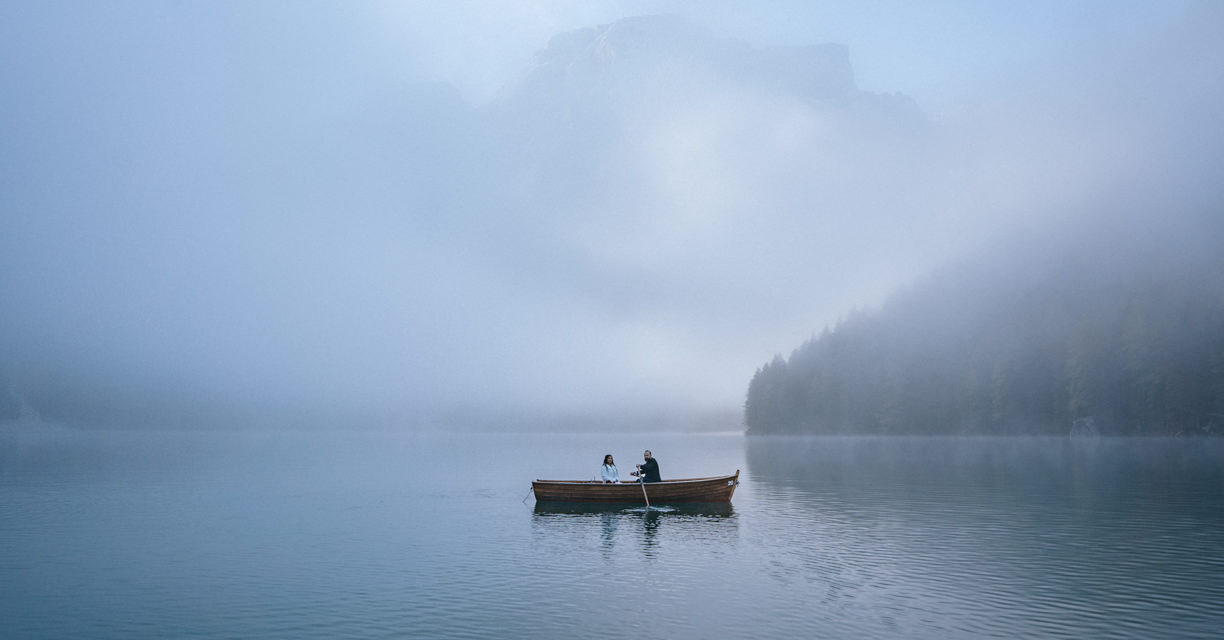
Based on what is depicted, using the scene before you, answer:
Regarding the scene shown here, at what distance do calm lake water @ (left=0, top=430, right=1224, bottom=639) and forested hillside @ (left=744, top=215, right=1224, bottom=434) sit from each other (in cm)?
6355

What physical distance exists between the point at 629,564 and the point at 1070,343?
128 m

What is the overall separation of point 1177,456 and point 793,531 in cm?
7117

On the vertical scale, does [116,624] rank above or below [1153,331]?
below

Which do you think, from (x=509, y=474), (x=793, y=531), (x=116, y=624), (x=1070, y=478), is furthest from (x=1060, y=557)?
(x=509, y=474)

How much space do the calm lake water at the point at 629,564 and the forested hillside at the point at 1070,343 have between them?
63552 millimetres

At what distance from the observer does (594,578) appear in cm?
2967

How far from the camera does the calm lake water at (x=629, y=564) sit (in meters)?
22.9

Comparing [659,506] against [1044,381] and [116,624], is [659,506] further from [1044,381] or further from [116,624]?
[1044,381]

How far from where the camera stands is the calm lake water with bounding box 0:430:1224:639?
22859 millimetres

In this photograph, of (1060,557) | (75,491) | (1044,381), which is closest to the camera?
(1060,557)

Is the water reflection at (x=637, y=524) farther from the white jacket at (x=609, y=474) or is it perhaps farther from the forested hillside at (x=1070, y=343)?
the forested hillside at (x=1070, y=343)

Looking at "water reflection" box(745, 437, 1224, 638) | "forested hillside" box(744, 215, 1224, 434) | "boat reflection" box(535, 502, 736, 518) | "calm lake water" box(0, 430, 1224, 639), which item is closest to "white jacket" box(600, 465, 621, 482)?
"boat reflection" box(535, 502, 736, 518)

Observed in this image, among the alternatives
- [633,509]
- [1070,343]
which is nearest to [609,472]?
[633,509]

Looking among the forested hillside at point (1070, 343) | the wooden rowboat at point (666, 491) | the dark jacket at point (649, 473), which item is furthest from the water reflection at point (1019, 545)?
the forested hillside at point (1070, 343)
